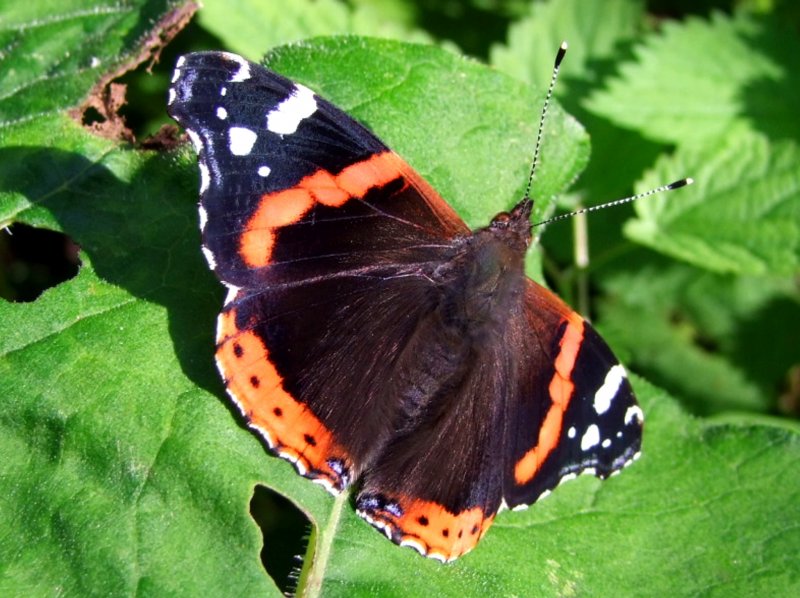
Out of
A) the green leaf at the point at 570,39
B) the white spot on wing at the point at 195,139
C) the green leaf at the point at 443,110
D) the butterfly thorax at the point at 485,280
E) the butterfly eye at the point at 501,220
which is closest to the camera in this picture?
the white spot on wing at the point at 195,139

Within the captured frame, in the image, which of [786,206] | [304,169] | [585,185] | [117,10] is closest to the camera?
[304,169]

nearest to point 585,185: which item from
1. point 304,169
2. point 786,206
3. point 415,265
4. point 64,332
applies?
point 786,206

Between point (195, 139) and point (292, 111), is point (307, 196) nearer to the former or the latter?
point (292, 111)

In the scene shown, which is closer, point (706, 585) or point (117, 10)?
point (706, 585)

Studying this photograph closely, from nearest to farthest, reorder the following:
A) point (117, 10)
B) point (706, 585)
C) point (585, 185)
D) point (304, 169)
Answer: point (304, 169) → point (706, 585) → point (117, 10) → point (585, 185)

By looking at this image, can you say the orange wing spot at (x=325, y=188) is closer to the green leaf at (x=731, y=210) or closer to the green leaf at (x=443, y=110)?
the green leaf at (x=443, y=110)

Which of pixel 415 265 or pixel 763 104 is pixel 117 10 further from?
pixel 763 104

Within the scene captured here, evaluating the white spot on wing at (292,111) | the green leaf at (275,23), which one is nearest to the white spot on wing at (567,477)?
the white spot on wing at (292,111)
